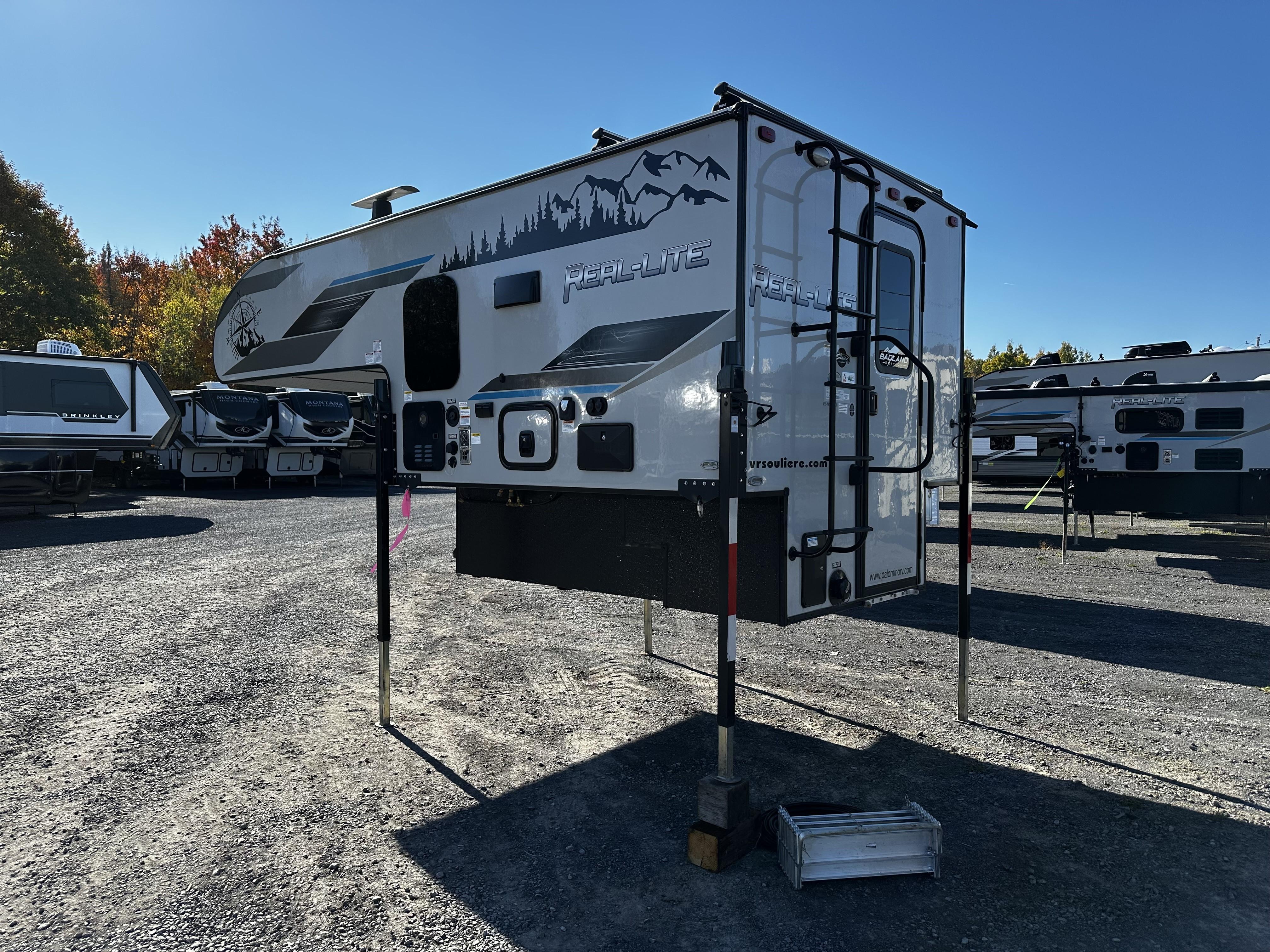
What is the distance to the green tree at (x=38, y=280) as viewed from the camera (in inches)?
1155

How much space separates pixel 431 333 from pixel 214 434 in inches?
703

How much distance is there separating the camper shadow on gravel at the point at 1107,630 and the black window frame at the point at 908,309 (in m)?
3.18

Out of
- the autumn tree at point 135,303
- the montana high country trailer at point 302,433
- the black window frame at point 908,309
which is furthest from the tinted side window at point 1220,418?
the autumn tree at point 135,303

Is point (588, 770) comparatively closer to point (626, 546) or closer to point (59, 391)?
point (626, 546)

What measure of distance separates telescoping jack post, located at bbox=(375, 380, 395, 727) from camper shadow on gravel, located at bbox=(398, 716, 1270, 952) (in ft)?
4.30

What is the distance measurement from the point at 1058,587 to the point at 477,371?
7.52 meters

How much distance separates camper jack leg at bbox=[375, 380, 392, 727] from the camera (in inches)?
196

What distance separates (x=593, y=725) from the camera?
16.3ft

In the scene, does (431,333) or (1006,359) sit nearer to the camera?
(431,333)

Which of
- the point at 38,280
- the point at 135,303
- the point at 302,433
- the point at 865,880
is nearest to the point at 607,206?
the point at 865,880

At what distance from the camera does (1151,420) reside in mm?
12281

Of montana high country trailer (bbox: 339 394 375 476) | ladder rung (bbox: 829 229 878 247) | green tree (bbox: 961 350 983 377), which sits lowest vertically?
montana high country trailer (bbox: 339 394 375 476)

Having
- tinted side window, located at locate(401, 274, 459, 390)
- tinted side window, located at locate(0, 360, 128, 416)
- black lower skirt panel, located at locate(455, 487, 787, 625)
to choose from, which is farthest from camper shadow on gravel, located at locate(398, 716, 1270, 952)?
tinted side window, located at locate(0, 360, 128, 416)

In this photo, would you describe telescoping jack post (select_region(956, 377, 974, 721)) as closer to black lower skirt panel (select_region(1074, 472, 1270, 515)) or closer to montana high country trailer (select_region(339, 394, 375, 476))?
black lower skirt panel (select_region(1074, 472, 1270, 515))
